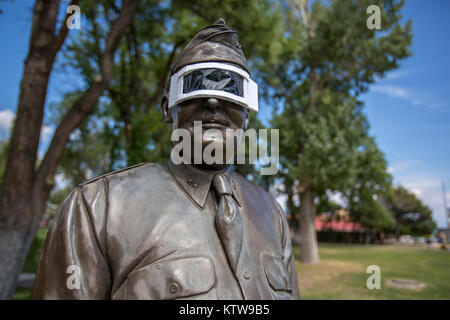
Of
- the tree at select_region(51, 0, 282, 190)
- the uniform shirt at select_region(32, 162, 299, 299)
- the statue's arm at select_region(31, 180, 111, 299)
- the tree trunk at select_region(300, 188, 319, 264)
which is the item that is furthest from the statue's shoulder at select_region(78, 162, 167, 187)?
the tree trunk at select_region(300, 188, 319, 264)

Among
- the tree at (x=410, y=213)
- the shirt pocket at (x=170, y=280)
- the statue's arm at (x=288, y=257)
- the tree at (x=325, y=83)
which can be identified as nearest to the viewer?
the shirt pocket at (x=170, y=280)

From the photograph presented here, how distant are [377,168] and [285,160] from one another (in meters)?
4.22

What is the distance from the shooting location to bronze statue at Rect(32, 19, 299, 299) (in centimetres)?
141

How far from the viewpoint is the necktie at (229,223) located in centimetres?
157

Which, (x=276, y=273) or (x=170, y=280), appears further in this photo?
(x=276, y=273)

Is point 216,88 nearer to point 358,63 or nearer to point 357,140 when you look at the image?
point 357,140

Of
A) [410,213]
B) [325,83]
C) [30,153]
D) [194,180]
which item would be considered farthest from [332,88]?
[410,213]

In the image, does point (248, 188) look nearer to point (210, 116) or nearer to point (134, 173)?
point (210, 116)

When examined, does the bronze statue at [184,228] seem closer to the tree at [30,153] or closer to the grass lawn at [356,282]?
the tree at [30,153]

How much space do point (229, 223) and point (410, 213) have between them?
54207mm

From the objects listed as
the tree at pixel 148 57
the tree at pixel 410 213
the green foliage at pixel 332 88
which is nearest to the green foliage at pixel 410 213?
the tree at pixel 410 213

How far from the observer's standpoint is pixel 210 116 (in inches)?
68.5

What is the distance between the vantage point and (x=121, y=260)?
145 cm

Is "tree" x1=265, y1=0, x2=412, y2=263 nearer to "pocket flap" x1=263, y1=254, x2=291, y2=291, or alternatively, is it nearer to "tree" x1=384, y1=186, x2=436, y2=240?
"pocket flap" x1=263, y1=254, x2=291, y2=291
